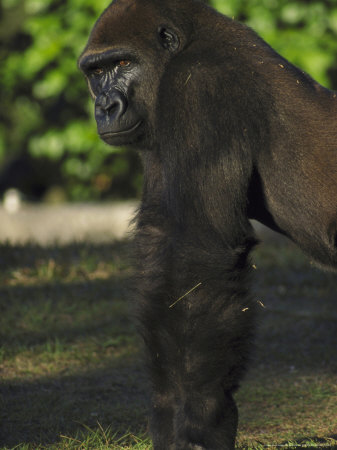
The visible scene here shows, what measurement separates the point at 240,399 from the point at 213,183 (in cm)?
145

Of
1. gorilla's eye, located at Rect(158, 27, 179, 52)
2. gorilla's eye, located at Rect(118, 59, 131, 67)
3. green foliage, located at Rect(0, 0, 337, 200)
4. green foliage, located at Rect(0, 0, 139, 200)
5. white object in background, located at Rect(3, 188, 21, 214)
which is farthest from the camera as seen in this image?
green foliage, located at Rect(0, 0, 139, 200)

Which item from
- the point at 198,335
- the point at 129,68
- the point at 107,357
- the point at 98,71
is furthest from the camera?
the point at 107,357

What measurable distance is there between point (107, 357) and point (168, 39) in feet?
6.35

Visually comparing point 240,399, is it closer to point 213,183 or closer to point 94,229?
point 213,183

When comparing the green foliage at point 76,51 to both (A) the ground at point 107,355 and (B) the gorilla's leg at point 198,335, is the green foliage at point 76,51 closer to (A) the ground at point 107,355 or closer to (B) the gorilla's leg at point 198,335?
(A) the ground at point 107,355

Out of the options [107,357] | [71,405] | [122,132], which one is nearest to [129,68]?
[122,132]

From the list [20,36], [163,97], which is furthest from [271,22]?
[163,97]

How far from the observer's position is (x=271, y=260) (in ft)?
21.6

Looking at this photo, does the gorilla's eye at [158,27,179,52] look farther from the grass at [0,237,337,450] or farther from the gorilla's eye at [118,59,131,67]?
the grass at [0,237,337,450]

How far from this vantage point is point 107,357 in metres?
4.74

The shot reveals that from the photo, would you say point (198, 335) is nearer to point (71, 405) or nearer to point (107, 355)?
point (71, 405)

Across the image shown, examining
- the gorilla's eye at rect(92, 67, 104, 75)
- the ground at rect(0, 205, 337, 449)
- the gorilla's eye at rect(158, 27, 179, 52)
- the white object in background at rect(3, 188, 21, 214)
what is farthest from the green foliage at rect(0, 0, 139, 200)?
the gorilla's eye at rect(158, 27, 179, 52)

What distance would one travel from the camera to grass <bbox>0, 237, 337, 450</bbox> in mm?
3822

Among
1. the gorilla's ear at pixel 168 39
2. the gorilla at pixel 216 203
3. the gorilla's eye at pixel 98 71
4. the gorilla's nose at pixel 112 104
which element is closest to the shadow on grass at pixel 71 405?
the gorilla at pixel 216 203
